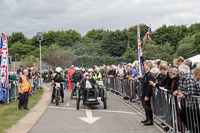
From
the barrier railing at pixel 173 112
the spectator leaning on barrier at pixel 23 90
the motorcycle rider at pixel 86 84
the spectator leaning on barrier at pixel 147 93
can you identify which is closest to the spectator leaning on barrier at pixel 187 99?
the barrier railing at pixel 173 112

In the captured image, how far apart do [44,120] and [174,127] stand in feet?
16.0

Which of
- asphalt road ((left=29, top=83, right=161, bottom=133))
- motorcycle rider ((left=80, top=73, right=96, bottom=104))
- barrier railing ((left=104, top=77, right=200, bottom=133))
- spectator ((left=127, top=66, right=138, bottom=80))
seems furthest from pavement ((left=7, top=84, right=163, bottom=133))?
spectator ((left=127, top=66, right=138, bottom=80))

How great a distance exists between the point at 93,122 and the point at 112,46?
59635 millimetres

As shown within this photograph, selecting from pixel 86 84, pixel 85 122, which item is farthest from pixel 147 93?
pixel 86 84

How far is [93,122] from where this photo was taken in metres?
9.00

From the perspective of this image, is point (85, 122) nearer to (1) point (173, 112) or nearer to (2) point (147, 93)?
(2) point (147, 93)

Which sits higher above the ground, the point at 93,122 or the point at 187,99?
the point at 187,99

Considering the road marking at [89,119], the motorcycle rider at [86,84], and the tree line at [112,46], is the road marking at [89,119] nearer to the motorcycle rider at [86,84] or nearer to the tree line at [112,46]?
the motorcycle rider at [86,84]

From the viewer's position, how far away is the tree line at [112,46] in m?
52.1

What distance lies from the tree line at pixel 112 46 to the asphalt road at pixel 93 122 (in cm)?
3199

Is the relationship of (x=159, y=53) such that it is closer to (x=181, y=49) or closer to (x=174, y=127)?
(x=181, y=49)

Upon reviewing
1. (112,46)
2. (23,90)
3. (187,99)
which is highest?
(112,46)

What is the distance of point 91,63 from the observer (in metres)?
43.3

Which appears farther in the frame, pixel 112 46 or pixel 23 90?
pixel 112 46
